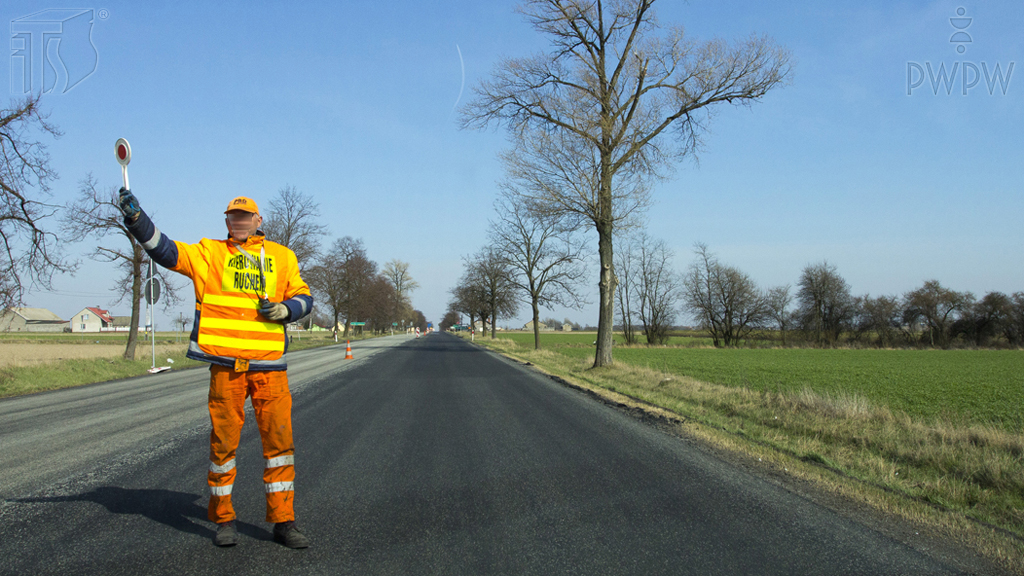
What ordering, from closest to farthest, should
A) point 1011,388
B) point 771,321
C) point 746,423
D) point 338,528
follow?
point 338,528 < point 746,423 < point 1011,388 < point 771,321

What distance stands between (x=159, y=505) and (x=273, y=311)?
1.85 m

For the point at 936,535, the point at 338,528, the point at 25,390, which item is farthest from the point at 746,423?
the point at 25,390

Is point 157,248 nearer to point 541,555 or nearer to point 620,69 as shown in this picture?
point 541,555

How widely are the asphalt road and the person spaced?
0.27 metres

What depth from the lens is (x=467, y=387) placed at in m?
12.0

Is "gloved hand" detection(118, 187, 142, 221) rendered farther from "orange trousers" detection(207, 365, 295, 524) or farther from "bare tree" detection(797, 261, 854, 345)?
"bare tree" detection(797, 261, 854, 345)

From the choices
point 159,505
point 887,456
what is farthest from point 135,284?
point 887,456

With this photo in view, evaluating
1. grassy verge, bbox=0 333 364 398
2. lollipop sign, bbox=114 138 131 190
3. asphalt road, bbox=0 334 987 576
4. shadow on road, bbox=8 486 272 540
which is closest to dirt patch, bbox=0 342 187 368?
grassy verge, bbox=0 333 364 398

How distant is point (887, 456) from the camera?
20.3 feet

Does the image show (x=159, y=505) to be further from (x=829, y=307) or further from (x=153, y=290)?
(x=829, y=307)

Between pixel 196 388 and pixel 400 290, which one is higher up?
pixel 400 290

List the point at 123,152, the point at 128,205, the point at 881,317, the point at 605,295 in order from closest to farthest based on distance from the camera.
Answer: the point at 128,205 → the point at 123,152 → the point at 605,295 → the point at 881,317

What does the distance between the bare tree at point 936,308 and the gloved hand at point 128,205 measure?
83.1 m

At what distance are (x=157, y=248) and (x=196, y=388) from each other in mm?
10183
